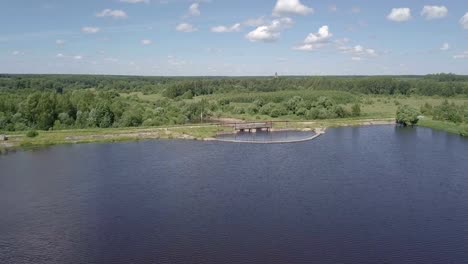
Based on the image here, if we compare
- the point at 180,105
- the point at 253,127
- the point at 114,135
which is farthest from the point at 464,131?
the point at 180,105

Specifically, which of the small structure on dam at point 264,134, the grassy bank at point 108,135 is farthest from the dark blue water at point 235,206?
the small structure on dam at point 264,134

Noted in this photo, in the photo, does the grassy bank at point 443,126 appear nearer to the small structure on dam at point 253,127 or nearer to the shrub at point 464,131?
the shrub at point 464,131

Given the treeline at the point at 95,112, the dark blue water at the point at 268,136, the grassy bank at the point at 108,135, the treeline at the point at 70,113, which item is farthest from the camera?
the treeline at the point at 95,112

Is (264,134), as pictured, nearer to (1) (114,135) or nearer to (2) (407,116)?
(1) (114,135)

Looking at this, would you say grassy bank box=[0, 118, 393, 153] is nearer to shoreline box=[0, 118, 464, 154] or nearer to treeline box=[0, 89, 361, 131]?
shoreline box=[0, 118, 464, 154]

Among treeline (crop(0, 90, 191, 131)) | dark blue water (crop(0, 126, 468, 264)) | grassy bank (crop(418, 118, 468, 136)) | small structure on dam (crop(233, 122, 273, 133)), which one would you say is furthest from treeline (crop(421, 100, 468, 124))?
treeline (crop(0, 90, 191, 131))

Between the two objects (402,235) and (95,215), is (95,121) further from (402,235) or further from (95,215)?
(402,235)

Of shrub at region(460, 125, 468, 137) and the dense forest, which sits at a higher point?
the dense forest
